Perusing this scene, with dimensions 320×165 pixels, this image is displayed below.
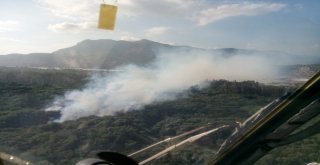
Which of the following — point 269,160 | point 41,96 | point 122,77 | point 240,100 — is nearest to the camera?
point 269,160

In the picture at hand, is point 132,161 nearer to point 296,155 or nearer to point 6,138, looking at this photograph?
point 296,155

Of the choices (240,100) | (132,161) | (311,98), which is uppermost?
(311,98)

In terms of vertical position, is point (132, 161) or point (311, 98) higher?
point (311, 98)

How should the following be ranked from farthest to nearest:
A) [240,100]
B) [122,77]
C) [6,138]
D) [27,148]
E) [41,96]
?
1. [122,77]
2. [41,96]
3. [240,100]
4. [6,138]
5. [27,148]

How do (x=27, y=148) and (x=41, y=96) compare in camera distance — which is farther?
(x=41, y=96)

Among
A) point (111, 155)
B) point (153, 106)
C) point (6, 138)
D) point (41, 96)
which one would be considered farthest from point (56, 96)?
point (111, 155)

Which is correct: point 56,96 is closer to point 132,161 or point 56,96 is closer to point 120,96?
point 120,96
